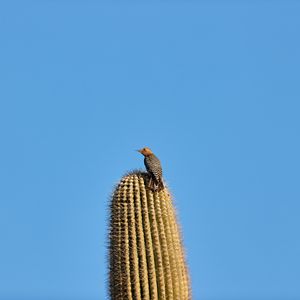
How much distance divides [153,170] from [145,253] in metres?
1.16

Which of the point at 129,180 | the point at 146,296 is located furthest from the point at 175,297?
the point at 129,180

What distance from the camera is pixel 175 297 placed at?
20.7 metres

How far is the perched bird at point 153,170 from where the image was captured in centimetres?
2120

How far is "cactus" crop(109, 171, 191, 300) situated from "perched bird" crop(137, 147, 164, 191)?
0.18 metres

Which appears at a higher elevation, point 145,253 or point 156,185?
point 156,185

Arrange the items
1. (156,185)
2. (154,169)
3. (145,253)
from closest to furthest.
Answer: (145,253) < (156,185) < (154,169)

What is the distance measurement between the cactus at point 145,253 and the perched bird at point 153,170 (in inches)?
7.0

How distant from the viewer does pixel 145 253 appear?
2077cm

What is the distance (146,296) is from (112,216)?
1106 millimetres

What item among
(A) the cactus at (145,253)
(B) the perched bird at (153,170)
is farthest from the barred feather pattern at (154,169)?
(A) the cactus at (145,253)

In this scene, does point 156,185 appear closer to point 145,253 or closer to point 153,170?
point 153,170

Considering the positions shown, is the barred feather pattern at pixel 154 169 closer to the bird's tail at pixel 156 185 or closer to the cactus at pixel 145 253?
the bird's tail at pixel 156 185

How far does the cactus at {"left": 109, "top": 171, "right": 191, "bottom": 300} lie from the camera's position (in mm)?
20688

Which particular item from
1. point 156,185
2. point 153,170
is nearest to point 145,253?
point 156,185
